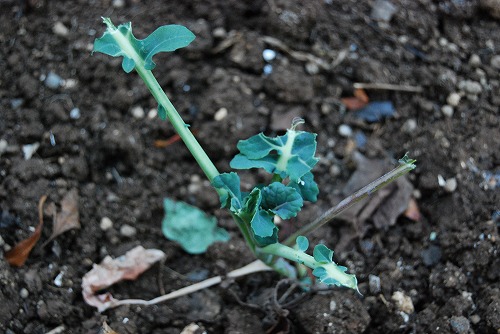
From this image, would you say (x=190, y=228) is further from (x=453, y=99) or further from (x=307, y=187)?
(x=453, y=99)

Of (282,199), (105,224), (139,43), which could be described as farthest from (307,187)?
(105,224)

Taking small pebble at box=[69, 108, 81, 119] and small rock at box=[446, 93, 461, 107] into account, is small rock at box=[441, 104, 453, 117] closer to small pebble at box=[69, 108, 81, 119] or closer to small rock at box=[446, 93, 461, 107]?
small rock at box=[446, 93, 461, 107]

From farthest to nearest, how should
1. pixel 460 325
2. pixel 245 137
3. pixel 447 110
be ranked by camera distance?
pixel 447 110, pixel 245 137, pixel 460 325

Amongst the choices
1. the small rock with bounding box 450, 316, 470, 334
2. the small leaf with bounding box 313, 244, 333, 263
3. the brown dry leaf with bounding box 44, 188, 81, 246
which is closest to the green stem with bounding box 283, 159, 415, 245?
the small leaf with bounding box 313, 244, 333, 263

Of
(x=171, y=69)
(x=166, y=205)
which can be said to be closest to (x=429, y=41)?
(x=171, y=69)

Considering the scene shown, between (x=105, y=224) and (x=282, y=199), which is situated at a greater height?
(x=282, y=199)

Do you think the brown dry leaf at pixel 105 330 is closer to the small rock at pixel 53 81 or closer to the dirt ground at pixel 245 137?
the dirt ground at pixel 245 137

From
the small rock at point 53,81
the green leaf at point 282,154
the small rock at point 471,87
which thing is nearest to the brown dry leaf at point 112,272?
the green leaf at point 282,154
